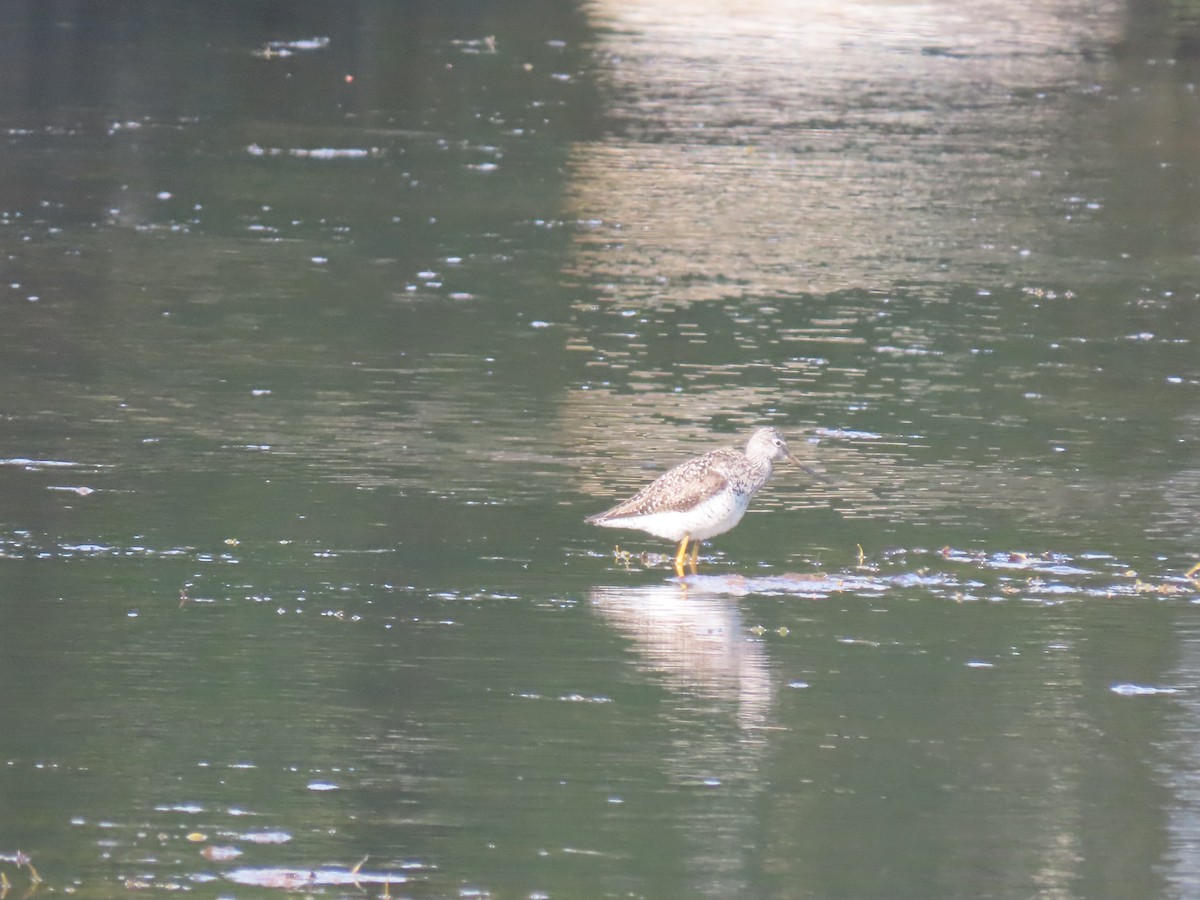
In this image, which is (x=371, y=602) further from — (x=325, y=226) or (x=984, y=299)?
(x=325, y=226)

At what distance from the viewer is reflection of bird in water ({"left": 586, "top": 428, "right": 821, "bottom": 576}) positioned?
10.2m

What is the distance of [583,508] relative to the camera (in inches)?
435

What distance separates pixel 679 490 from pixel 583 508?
0.91 m

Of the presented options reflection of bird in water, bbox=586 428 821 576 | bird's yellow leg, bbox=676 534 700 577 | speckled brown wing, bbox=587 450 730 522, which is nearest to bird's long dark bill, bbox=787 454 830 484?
reflection of bird in water, bbox=586 428 821 576

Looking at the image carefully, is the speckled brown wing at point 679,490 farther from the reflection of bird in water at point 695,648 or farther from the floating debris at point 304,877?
the floating debris at point 304,877

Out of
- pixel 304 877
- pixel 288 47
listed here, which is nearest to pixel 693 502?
pixel 304 877

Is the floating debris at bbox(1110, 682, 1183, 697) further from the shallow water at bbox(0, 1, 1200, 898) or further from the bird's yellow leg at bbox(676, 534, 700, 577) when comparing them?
the bird's yellow leg at bbox(676, 534, 700, 577)

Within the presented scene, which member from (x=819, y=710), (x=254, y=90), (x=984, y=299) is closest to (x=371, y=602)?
(x=819, y=710)

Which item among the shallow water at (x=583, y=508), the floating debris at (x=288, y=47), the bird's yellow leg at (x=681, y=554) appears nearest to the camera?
the shallow water at (x=583, y=508)

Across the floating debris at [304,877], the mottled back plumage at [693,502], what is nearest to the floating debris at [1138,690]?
the mottled back plumage at [693,502]

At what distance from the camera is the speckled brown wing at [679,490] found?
10.2 m

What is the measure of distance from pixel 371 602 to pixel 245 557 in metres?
0.86

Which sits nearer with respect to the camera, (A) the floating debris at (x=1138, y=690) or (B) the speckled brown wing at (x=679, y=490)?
(A) the floating debris at (x=1138, y=690)

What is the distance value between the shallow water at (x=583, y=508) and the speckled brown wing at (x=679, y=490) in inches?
11.0
